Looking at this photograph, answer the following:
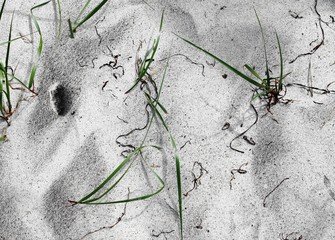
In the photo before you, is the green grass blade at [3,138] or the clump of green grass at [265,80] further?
the green grass blade at [3,138]

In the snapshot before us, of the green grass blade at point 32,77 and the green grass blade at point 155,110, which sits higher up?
the green grass blade at point 32,77

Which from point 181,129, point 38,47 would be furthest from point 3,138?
point 181,129

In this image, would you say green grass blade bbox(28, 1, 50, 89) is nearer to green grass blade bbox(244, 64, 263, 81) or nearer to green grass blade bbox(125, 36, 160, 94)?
green grass blade bbox(125, 36, 160, 94)

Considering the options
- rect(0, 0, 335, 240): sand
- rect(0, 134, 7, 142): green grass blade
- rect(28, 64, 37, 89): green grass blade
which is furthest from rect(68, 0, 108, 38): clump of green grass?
rect(0, 134, 7, 142): green grass blade

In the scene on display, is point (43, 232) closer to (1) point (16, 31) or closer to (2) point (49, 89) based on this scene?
(2) point (49, 89)

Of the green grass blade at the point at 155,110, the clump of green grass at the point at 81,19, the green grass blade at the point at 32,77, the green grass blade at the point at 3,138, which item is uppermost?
Result: the clump of green grass at the point at 81,19

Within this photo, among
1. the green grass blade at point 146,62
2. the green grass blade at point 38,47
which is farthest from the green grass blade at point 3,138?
the green grass blade at point 146,62

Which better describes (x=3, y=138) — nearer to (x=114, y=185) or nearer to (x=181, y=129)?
(x=114, y=185)

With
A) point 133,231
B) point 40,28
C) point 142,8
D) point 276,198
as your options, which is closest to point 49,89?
point 40,28

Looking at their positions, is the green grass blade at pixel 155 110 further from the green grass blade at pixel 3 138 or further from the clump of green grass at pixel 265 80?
the green grass blade at pixel 3 138
